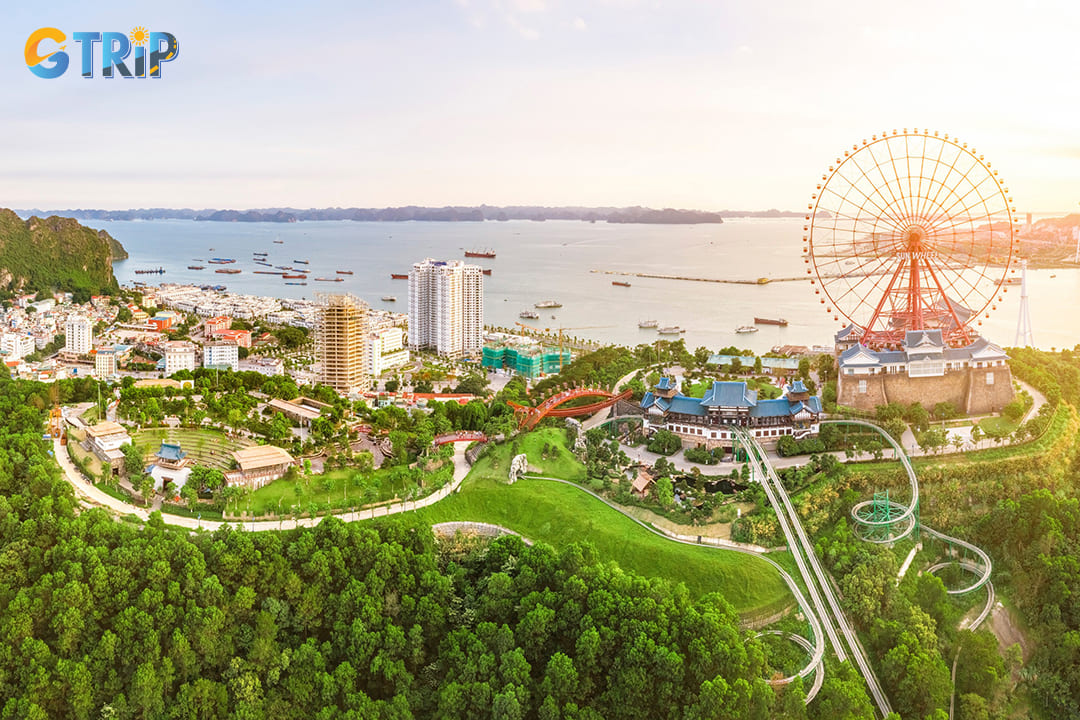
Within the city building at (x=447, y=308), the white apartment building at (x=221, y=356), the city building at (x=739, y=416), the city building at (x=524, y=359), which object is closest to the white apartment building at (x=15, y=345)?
the white apartment building at (x=221, y=356)

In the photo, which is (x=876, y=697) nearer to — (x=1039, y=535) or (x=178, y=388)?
(x=1039, y=535)

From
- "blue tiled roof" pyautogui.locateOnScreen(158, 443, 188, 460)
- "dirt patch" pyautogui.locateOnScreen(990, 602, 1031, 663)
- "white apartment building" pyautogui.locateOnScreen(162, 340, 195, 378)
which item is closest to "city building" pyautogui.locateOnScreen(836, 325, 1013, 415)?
"dirt patch" pyautogui.locateOnScreen(990, 602, 1031, 663)

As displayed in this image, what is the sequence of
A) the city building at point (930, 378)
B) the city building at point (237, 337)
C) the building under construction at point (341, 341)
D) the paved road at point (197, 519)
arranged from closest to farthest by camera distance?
the paved road at point (197, 519) → the city building at point (930, 378) → the building under construction at point (341, 341) → the city building at point (237, 337)

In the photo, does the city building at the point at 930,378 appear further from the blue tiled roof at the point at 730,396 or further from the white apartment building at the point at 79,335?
the white apartment building at the point at 79,335

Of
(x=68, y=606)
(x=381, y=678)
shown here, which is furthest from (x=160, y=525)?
(x=381, y=678)

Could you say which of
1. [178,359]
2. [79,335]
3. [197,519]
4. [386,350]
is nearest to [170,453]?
[197,519]
